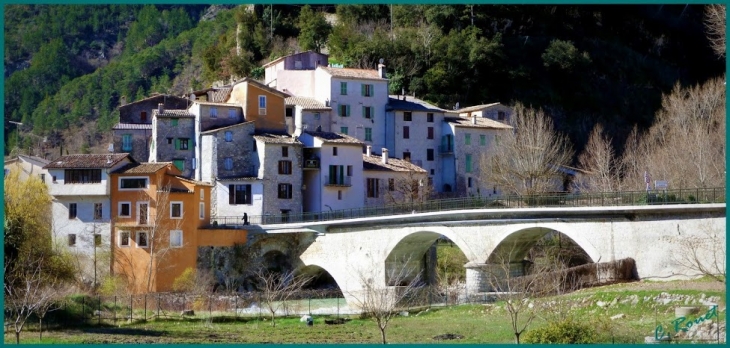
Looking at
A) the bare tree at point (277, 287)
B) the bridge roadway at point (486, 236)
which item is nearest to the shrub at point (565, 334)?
the bridge roadway at point (486, 236)

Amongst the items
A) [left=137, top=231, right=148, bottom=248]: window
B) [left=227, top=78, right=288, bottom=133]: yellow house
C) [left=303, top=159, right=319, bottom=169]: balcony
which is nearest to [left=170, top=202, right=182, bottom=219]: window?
[left=137, top=231, right=148, bottom=248]: window

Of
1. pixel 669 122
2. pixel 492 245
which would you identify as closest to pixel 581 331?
pixel 492 245

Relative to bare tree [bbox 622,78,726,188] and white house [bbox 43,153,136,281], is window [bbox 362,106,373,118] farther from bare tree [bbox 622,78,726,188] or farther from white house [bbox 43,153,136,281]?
white house [bbox 43,153,136,281]

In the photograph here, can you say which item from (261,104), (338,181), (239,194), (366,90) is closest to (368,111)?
(366,90)

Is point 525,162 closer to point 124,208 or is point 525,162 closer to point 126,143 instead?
point 124,208

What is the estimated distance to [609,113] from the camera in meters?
95.2

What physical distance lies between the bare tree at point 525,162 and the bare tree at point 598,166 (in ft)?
5.77

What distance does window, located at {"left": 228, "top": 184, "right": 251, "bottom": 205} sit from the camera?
6956 centimetres

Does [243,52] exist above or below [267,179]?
above

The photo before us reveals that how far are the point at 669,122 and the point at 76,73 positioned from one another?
70463 millimetres

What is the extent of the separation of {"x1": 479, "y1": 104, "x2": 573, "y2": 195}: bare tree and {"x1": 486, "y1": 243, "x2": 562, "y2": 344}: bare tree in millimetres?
11079

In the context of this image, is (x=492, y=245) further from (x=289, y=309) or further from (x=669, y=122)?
(x=669, y=122)

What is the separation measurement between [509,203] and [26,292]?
806 inches

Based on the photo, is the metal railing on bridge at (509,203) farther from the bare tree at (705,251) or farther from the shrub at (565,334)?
the shrub at (565,334)
